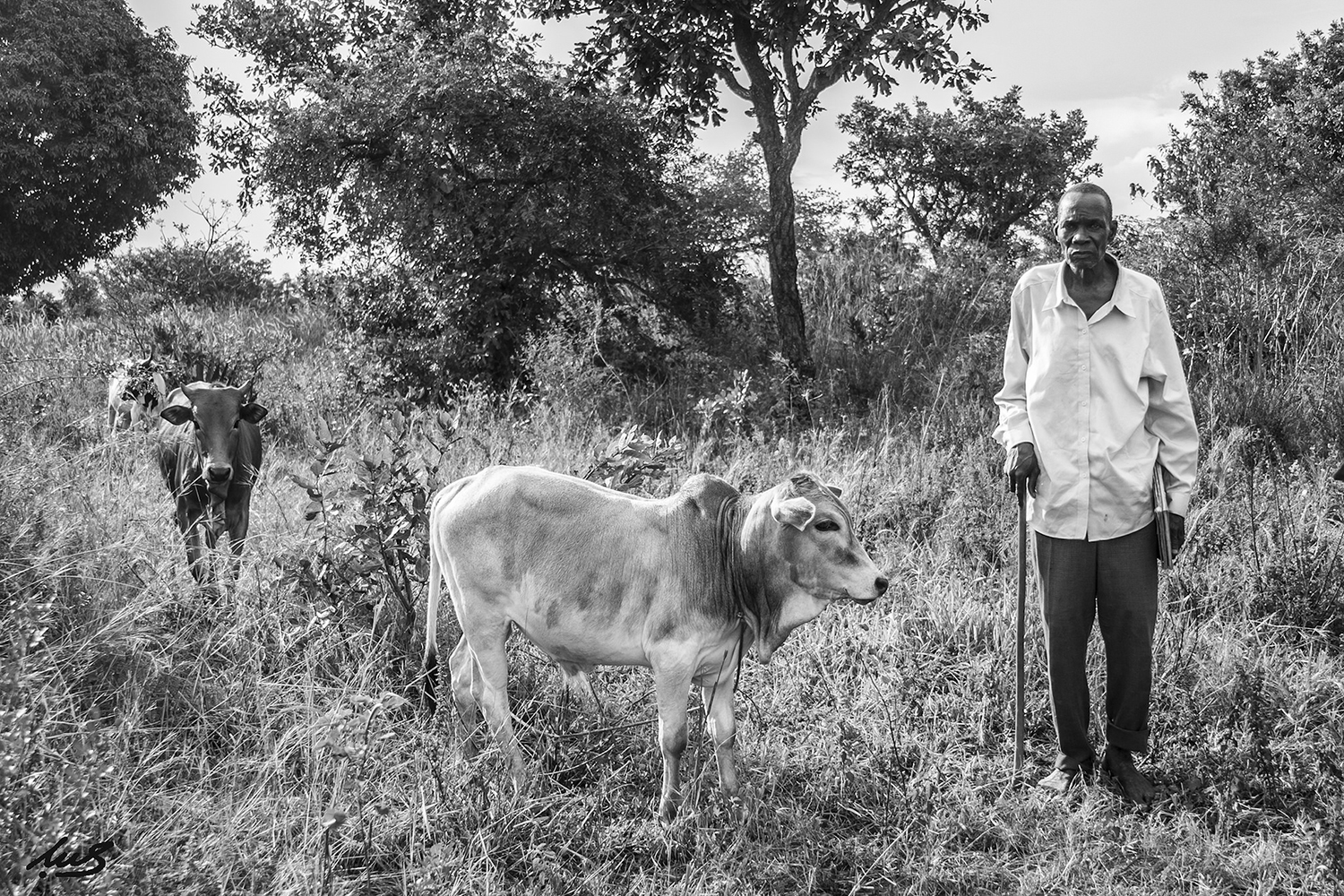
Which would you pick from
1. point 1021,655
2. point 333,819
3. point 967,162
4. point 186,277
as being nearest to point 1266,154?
point 967,162

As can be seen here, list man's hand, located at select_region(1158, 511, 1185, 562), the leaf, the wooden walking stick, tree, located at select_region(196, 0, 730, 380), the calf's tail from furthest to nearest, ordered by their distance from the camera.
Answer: tree, located at select_region(196, 0, 730, 380) → the wooden walking stick → the calf's tail → man's hand, located at select_region(1158, 511, 1185, 562) → the leaf

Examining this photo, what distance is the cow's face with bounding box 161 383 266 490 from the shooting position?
604cm

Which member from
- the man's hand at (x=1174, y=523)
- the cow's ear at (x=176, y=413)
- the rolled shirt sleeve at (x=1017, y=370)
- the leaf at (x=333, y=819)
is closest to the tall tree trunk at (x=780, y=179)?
the cow's ear at (x=176, y=413)

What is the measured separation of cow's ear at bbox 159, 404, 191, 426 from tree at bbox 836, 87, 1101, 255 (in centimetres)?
1280

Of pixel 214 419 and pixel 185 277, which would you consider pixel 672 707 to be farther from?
pixel 185 277

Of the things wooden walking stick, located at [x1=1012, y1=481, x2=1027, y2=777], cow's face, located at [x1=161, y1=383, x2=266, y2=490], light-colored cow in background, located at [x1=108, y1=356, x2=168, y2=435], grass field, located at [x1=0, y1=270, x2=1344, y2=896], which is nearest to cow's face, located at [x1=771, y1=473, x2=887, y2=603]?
grass field, located at [x1=0, y1=270, x2=1344, y2=896]

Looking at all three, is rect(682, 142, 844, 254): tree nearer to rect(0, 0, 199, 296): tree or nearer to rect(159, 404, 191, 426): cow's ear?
rect(159, 404, 191, 426): cow's ear

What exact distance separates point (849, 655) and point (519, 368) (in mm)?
6795

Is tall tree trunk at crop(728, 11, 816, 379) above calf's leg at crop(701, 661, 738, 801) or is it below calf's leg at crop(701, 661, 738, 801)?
above

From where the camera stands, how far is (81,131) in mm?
19656

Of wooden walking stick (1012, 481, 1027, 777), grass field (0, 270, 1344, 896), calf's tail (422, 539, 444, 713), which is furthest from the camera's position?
wooden walking stick (1012, 481, 1027, 777)

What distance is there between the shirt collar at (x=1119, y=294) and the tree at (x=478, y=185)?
7.16 m

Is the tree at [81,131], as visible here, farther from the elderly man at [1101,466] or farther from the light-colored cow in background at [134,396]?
the elderly man at [1101,466]

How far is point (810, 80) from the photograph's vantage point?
11289 mm
